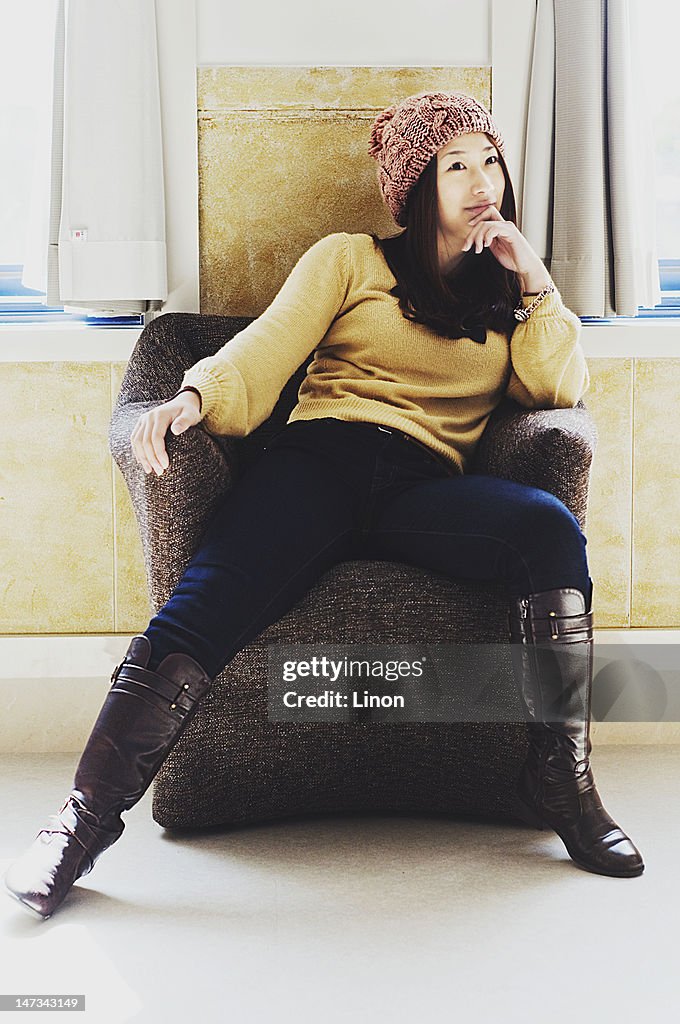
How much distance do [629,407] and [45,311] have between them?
1.30m

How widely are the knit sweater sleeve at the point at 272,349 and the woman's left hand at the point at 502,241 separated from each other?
232 millimetres

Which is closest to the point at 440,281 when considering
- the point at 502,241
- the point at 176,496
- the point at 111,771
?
the point at 502,241

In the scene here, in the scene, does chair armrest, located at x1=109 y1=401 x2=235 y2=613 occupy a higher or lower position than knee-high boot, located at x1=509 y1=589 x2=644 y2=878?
higher

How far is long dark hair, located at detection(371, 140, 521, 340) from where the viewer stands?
6.35 ft

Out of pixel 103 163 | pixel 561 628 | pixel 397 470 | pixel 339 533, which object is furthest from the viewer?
pixel 103 163

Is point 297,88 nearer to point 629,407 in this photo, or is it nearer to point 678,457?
point 629,407

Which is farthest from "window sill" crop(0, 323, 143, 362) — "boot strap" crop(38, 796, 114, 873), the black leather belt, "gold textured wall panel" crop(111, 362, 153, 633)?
"boot strap" crop(38, 796, 114, 873)

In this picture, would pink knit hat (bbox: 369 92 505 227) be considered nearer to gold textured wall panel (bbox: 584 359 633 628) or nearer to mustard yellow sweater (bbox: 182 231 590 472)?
mustard yellow sweater (bbox: 182 231 590 472)

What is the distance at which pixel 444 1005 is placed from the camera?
126cm

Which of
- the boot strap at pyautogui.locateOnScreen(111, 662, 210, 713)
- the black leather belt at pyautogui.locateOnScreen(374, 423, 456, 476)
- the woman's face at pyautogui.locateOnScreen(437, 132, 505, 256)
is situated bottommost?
the boot strap at pyautogui.locateOnScreen(111, 662, 210, 713)

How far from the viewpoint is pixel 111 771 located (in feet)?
4.82

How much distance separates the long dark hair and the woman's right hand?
49 cm

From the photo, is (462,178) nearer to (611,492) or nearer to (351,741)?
(611,492)

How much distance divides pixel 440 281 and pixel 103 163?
0.75 meters
